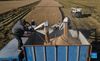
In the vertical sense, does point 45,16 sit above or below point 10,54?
below

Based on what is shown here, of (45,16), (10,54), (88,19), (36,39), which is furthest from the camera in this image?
(45,16)

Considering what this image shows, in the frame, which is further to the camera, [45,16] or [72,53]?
[45,16]

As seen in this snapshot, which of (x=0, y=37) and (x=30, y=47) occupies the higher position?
(x=30, y=47)

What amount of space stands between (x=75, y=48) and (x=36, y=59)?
169cm

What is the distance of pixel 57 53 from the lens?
331 inches

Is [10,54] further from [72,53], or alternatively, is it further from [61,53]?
[72,53]

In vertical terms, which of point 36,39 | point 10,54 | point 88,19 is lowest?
point 88,19

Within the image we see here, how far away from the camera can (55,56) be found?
8.45 m

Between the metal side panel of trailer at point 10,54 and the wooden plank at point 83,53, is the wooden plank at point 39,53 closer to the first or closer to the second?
the metal side panel of trailer at point 10,54

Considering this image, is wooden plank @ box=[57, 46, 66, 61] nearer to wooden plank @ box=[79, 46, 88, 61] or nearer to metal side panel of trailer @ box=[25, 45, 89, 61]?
metal side panel of trailer @ box=[25, 45, 89, 61]

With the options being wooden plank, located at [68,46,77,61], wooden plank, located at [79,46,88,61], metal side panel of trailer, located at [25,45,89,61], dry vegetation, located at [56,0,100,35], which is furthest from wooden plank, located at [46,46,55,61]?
dry vegetation, located at [56,0,100,35]

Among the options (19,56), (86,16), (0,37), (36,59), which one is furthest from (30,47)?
(86,16)

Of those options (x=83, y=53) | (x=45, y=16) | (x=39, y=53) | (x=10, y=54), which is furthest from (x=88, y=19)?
(x=39, y=53)

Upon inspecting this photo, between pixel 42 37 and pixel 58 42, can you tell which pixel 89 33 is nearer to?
pixel 42 37
